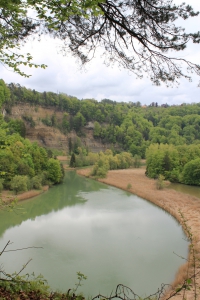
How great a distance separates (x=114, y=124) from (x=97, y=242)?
2113 inches

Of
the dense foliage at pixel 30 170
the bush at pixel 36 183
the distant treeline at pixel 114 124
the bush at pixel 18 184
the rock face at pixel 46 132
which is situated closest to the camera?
the bush at pixel 18 184

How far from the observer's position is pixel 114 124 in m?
63.1

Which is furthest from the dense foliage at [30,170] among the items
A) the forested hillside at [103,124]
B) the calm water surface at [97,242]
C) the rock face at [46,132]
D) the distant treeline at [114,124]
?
the distant treeline at [114,124]

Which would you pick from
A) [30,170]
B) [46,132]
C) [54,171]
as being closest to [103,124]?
[46,132]

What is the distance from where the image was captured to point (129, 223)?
13.1m

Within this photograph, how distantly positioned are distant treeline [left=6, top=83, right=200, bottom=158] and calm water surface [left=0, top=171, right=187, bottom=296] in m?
38.7

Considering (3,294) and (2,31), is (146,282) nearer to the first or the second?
(3,294)

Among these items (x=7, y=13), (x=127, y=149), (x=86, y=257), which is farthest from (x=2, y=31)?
(x=127, y=149)

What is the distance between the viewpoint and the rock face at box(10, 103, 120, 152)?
5200cm

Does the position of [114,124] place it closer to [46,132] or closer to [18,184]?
[46,132]

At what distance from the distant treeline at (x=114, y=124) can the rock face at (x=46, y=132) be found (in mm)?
1092

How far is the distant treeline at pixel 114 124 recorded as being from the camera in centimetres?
5559

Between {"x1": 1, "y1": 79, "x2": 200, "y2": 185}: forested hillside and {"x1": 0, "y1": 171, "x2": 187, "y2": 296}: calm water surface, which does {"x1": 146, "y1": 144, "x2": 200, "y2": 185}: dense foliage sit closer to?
{"x1": 0, "y1": 171, "x2": 187, "y2": 296}: calm water surface

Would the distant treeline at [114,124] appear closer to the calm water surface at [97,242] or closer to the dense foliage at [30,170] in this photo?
the dense foliage at [30,170]
